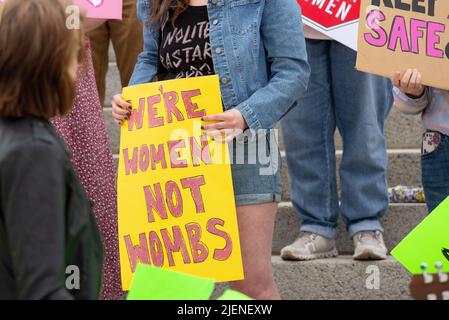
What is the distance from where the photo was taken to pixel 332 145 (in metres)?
4.27

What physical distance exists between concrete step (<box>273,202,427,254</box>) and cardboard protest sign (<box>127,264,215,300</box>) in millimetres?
2542

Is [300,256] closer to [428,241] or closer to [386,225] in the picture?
[386,225]

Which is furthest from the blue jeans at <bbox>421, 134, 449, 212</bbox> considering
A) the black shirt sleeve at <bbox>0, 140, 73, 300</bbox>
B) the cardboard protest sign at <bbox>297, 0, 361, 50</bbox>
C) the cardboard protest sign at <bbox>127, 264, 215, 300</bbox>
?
the black shirt sleeve at <bbox>0, 140, 73, 300</bbox>

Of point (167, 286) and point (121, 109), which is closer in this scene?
point (167, 286)

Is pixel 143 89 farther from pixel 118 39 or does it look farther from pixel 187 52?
pixel 118 39

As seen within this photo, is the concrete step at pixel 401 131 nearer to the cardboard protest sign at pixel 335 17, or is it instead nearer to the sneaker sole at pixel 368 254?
the sneaker sole at pixel 368 254

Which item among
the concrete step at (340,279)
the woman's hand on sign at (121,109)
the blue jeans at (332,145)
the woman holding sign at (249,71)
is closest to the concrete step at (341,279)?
the concrete step at (340,279)

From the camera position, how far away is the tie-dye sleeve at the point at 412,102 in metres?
3.26

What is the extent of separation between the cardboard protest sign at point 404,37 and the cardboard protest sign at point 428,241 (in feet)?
2.85

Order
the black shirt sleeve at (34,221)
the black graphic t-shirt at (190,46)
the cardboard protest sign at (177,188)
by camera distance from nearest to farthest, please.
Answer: the black shirt sleeve at (34,221), the cardboard protest sign at (177,188), the black graphic t-shirt at (190,46)

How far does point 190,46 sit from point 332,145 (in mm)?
1390

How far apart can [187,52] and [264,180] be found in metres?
0.44

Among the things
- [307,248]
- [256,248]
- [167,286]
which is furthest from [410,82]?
[167,286]

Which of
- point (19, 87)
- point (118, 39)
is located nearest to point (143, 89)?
point (19, 87)
